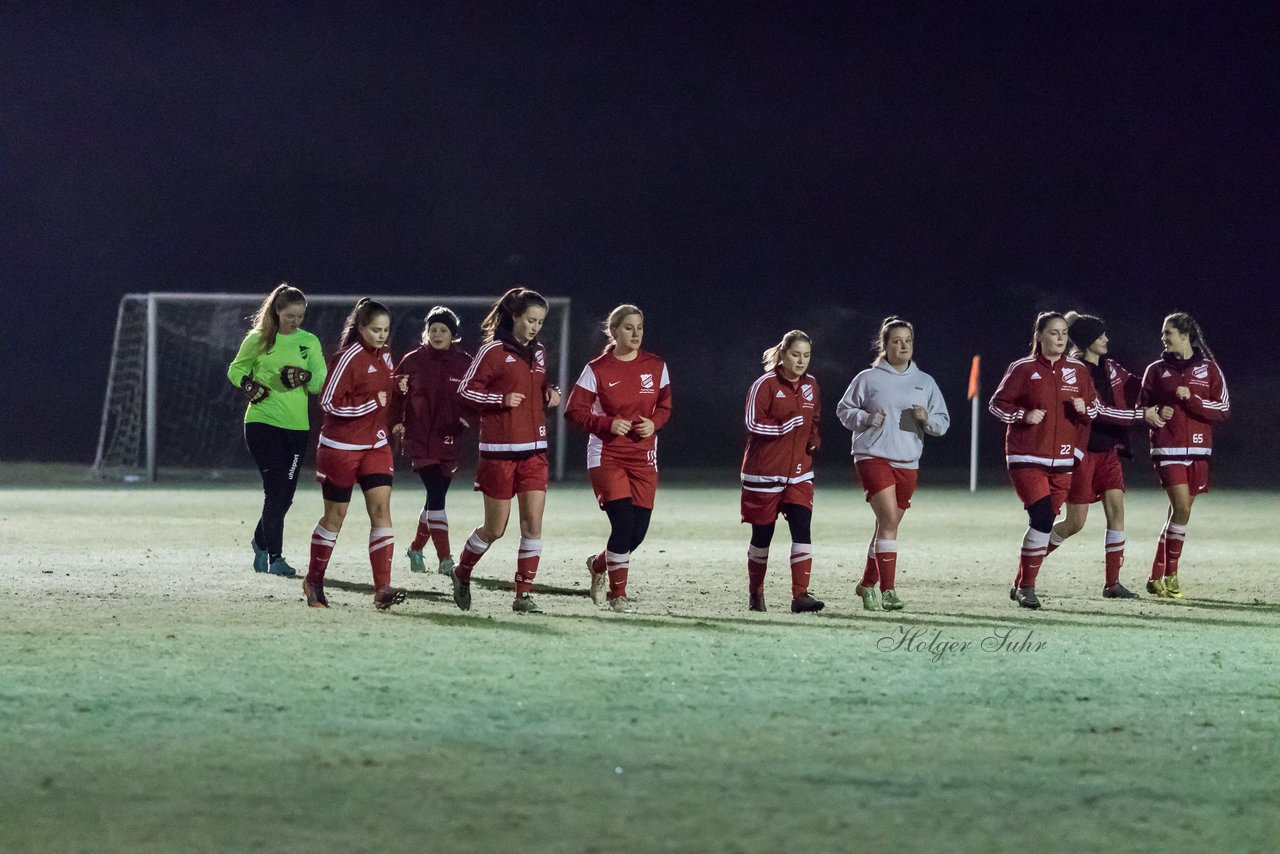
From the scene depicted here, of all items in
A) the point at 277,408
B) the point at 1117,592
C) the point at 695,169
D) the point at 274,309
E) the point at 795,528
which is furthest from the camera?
the point at 695,169

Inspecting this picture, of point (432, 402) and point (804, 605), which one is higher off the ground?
point (432, 402)

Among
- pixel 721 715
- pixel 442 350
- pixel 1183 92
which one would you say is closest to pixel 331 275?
pixel 1183 92

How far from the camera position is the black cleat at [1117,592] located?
356 inches

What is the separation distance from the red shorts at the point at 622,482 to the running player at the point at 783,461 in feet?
1.62

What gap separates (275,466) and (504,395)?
2209mm

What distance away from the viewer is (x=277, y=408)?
9414mm

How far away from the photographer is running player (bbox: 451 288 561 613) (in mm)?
7848

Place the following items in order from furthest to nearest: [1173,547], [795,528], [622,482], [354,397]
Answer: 1. [1173,547]
2. [795,528]
3. [622,482]
4. [354,397]

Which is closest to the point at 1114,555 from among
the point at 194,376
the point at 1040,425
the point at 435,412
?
the point at 1040,425

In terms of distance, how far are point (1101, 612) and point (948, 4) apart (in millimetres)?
20901

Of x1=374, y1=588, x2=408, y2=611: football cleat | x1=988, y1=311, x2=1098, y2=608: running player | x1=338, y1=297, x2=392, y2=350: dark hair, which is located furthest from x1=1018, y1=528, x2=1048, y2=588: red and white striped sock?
x1=338, y1=297, x2=392, y2=350: dark hair

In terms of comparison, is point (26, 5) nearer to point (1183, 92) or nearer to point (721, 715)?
point (1183, 92)

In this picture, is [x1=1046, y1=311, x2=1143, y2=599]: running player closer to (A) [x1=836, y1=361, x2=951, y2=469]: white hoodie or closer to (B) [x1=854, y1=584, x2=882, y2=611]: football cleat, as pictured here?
(A) [x1=836, y1=361, x2=951, y2=469]: white hoodie

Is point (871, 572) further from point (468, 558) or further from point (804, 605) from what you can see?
point (468, 558)
